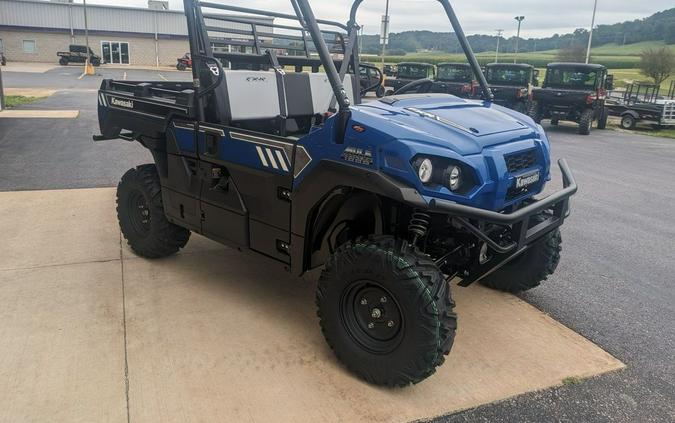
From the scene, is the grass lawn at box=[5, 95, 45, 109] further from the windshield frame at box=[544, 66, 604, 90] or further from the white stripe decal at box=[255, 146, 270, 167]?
the windshield frame at box=[544, 66, 604, 90]

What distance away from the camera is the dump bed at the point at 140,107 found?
3.81 meters

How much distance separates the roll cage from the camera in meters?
2.87

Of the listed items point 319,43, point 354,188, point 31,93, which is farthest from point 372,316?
point 31,93

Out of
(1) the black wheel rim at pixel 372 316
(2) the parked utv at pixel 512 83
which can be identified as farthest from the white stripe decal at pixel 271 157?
(2) the parked utv at pixel 512 83

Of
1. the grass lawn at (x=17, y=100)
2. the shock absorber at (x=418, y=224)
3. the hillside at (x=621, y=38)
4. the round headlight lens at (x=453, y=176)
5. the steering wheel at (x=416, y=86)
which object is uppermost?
the hillside at (x=621, y=38)

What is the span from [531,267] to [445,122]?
62.5 inches

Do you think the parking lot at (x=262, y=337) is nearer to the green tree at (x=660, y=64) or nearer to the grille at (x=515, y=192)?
the grille at (x=515, y=192)

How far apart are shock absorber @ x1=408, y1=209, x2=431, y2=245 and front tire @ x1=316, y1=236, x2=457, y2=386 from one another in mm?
89

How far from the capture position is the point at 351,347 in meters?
Result: 2.96

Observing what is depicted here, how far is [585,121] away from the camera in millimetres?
15258

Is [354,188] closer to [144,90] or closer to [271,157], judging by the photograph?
[271,157]

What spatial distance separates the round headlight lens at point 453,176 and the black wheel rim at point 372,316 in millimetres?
618

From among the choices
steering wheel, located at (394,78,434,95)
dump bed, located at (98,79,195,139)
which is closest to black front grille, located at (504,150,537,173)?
steering wheel, located at (394,78,434,95)

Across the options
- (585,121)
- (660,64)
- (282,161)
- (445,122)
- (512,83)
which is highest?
(660,64)
